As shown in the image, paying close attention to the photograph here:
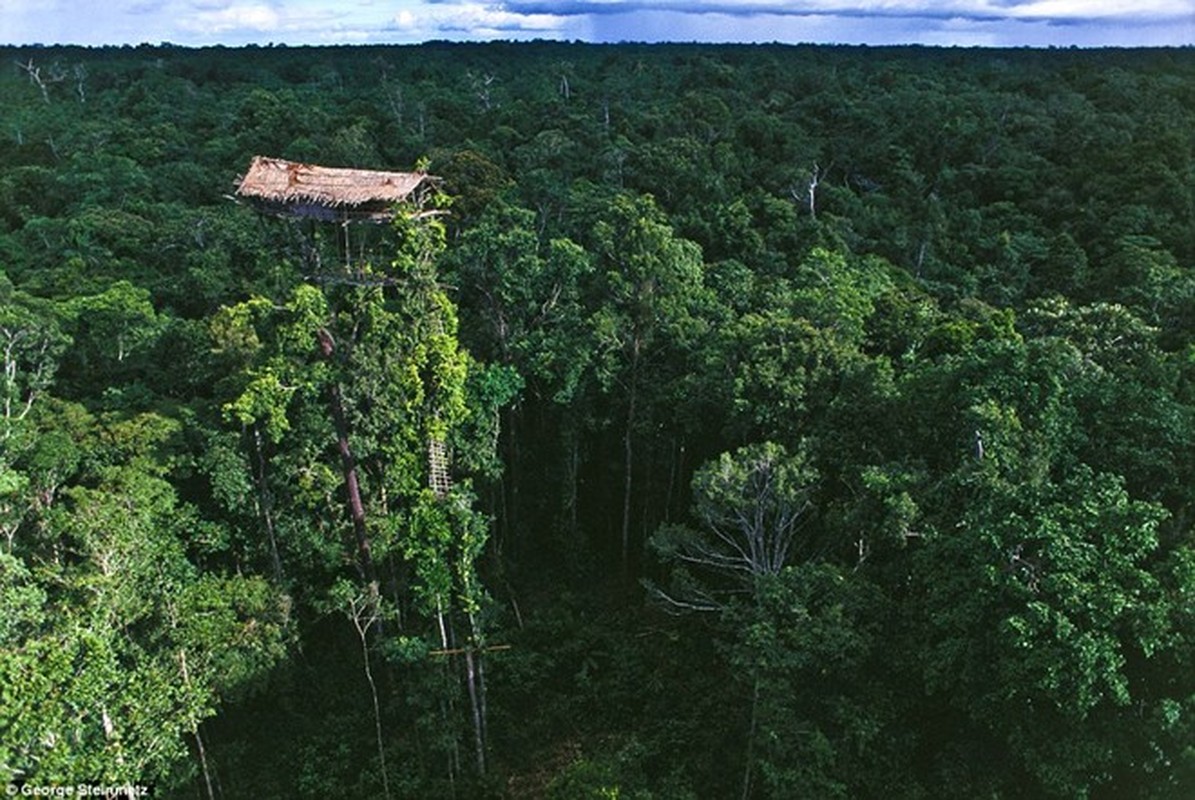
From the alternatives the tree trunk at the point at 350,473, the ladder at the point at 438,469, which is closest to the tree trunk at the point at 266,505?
the tree trunk at the point at 350,473

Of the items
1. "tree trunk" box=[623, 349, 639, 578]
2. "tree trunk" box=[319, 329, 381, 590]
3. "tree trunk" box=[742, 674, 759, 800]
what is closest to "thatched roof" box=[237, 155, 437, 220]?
"tree trunk" box=[319, 329, 381, 590]

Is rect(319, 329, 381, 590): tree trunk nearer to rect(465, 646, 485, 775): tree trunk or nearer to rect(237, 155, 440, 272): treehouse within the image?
rect(237, 155, 440, 272): treehouse

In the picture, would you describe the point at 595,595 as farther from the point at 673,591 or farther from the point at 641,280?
the point at 641,280

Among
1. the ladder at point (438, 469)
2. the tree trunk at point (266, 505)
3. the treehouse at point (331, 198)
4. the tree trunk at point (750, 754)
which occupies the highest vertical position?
the treehouse at point (331, 198)

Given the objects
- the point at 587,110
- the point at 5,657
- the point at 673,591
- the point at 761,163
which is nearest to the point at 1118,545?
the point at 673,591

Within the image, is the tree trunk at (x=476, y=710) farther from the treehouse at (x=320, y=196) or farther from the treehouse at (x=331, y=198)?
the treehouse at (x=320, y=196)

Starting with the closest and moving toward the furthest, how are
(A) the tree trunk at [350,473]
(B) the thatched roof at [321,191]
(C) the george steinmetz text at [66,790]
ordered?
1. (C) the george steinmetz text at [66,790]
2. (B) the thatched roof at [321,191]
3. (A) the tree trunk at [350,473]

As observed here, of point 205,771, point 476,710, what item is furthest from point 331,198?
point 205,771

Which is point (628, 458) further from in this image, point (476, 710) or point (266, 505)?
point (266, 505)
